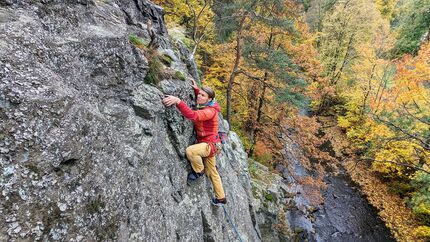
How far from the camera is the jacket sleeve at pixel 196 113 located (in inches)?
196

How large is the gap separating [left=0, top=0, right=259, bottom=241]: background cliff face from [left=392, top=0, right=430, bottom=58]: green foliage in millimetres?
38116

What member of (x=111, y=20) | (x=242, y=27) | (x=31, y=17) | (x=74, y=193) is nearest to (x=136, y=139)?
(x=74, y=193)

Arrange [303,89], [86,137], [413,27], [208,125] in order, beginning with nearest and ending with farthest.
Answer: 1. [86,137]
2. [208,125]
3. [303,89]
4. [413,27]

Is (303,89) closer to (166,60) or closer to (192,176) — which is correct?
(166,60)

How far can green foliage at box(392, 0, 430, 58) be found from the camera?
3253cm

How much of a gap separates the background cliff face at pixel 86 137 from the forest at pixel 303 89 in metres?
5.09

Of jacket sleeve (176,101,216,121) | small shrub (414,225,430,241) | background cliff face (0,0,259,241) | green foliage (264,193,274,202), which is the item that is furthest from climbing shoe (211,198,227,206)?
small shrub (414,225,430,241)

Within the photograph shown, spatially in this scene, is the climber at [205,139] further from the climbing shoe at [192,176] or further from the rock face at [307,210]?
the rock face at [307,210]

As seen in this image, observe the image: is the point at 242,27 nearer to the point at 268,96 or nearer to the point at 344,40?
the point at 268,96

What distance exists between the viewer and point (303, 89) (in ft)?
50.2

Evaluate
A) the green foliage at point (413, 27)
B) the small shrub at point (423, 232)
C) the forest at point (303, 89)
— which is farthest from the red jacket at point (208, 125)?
the green foliage at point (413, 27)

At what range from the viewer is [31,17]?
329 cm

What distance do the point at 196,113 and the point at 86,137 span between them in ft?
7.93

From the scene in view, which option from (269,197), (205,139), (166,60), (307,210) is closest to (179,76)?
(166,60)
